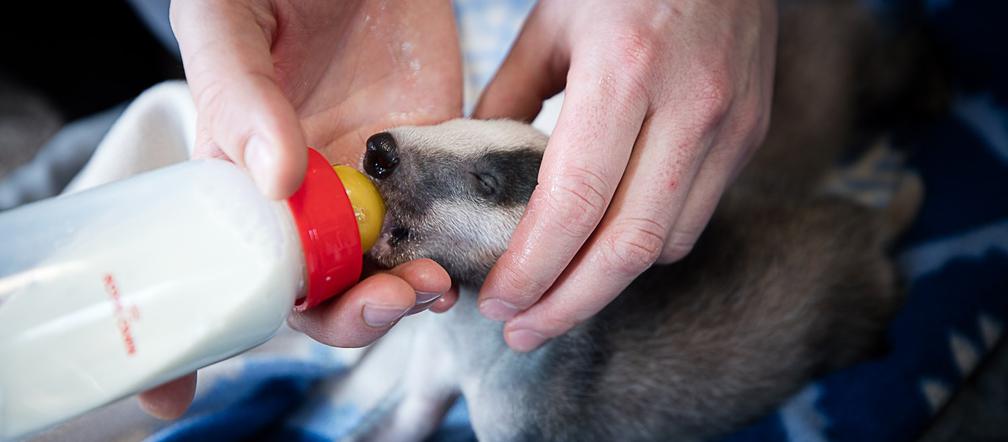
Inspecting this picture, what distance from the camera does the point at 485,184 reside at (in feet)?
2.89

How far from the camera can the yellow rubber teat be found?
0.74 metres

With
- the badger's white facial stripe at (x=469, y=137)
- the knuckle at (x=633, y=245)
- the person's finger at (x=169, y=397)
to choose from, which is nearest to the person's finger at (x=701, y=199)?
the knuckle at (x=633, y=245)

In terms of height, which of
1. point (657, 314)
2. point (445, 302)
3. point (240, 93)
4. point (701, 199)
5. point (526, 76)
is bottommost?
point (657, 314)

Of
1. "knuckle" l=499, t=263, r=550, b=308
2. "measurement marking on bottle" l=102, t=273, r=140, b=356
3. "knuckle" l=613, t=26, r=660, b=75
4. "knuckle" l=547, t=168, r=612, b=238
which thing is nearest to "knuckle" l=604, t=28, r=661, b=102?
"knuckle" l=613, t=26, r=660, b=75

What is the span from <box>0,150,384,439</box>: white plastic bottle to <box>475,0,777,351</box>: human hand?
0.28m

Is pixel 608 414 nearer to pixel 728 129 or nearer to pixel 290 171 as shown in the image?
pixel 728 129

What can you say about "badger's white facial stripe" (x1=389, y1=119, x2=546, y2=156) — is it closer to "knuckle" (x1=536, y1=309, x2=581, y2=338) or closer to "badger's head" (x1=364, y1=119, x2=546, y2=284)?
"badger's head" (x1=364, y1=119, x2=546, y2=284)

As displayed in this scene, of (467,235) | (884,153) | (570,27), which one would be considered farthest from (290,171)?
(884,153)

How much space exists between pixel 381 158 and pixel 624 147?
Answer: 0.91ft

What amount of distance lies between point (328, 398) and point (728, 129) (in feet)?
2.74

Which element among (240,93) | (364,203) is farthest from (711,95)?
(240,93)

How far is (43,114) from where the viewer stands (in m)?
1.94

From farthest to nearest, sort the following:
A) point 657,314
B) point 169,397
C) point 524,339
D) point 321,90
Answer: point 657,314, point 321,90, point 524,339, point 169,397

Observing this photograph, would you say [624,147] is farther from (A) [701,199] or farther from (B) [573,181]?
(A) [701,199]
